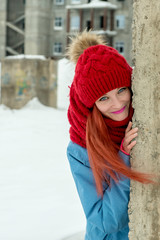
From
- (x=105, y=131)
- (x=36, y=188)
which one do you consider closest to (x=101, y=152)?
(x=105, y=131)

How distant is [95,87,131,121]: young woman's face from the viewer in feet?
5.23

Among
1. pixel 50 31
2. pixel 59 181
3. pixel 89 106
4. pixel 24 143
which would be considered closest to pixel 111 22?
pixel 50 31

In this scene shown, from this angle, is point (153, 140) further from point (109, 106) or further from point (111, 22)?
point (111, 22)

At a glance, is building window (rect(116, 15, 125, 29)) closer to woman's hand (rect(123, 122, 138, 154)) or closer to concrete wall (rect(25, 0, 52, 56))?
concrete wall (rect(25, 0, 52, 56))

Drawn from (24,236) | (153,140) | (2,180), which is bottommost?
(2,180)

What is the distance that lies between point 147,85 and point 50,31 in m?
31.6

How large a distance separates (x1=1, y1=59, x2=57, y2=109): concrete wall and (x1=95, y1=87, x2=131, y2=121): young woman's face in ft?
37.0

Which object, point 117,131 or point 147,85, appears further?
point 117,131

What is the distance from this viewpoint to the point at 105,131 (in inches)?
63.2

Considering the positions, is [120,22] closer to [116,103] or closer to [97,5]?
[97,5]

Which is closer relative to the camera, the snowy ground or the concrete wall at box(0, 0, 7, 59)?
the snowy ground

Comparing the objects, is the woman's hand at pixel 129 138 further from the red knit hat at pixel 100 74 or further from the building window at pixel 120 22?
the building window at pixel 120 22

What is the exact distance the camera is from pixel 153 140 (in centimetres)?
134

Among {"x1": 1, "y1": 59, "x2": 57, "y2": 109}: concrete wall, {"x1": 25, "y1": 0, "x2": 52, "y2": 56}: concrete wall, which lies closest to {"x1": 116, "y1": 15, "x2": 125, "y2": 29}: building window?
A: {"x1": 25, "y1": 0, "x2": 52, "y2": 56}: concrete wall
